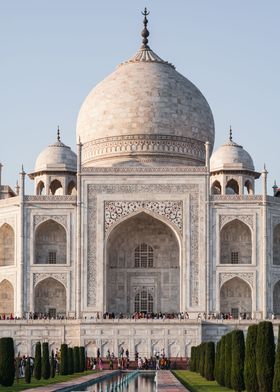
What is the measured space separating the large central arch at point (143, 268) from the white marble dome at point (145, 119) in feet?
7.55

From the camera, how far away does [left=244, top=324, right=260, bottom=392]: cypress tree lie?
14930 millimetres

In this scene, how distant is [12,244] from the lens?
3125 cm

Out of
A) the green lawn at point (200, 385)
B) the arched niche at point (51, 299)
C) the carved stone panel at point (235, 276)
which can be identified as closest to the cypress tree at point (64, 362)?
the green lawn at point (200, 385)

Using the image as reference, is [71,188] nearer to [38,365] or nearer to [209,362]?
[209,362]

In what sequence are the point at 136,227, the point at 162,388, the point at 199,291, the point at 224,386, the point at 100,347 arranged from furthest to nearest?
the point at 136,227, the point at 199,291, the point at 100,347, the point at 224,386, the point at 162,388

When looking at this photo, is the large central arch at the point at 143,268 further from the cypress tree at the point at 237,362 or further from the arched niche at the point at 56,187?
the cypress tree at the point at 237,362

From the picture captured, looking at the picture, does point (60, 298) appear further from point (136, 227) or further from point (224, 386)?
point (224, 386)

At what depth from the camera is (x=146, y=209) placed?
3002 centimetres

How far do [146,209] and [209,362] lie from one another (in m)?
10.1

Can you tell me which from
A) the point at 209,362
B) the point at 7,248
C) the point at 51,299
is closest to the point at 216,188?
the point at 51,299

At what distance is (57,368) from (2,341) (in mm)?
6667

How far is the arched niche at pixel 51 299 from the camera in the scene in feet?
99.5

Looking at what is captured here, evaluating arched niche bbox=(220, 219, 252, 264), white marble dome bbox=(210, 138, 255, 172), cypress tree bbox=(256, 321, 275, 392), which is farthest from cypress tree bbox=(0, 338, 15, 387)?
white marble dome bbox=(210, 138, 255, 172)

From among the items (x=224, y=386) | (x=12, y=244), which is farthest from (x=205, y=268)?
(x=224, y=386)
